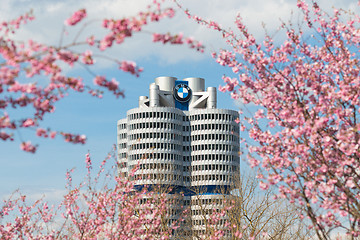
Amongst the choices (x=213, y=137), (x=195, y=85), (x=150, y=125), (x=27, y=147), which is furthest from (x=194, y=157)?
(x=27, y=147)

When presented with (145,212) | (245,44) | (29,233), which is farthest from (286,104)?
(29,233)

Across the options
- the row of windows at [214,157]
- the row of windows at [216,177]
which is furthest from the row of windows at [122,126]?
the row of windows at [216,177]

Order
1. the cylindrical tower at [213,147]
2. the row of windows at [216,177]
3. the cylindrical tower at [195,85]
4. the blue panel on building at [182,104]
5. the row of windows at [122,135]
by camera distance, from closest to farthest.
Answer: the row of windows at [216,177]
the cylindrical tower at [213,147]
the cylindrical tower at [195,85]
the blue panel on building at [182,104]
the row of windows at [122,135]

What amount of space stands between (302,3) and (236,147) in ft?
448

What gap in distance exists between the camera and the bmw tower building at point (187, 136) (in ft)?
466

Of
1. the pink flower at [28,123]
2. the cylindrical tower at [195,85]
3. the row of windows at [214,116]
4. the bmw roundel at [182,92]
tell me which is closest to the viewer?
the pink flower at [28,123]

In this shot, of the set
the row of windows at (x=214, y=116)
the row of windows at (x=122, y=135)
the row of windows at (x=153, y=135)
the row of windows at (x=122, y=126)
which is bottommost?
the row of windows at (x=153, y=135)

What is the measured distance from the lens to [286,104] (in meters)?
13.8

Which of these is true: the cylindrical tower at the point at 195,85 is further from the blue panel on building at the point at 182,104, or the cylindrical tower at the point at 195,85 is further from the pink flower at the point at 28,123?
the pink flower at the point at 28,123

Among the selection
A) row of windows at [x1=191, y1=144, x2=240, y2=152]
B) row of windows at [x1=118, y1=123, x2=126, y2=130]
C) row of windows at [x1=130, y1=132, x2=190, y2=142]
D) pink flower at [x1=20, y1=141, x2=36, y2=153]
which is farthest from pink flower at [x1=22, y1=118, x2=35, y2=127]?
row of windows at [x1=118, y1=123, x2=126, y2=130]

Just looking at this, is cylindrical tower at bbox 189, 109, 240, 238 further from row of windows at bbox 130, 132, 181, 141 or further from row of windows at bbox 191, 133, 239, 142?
row of windows at bbox 130, 132, 181, 141

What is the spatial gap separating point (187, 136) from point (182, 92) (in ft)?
43.8

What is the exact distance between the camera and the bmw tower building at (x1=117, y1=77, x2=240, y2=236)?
142 metres

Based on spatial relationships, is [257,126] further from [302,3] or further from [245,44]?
[302,3]
